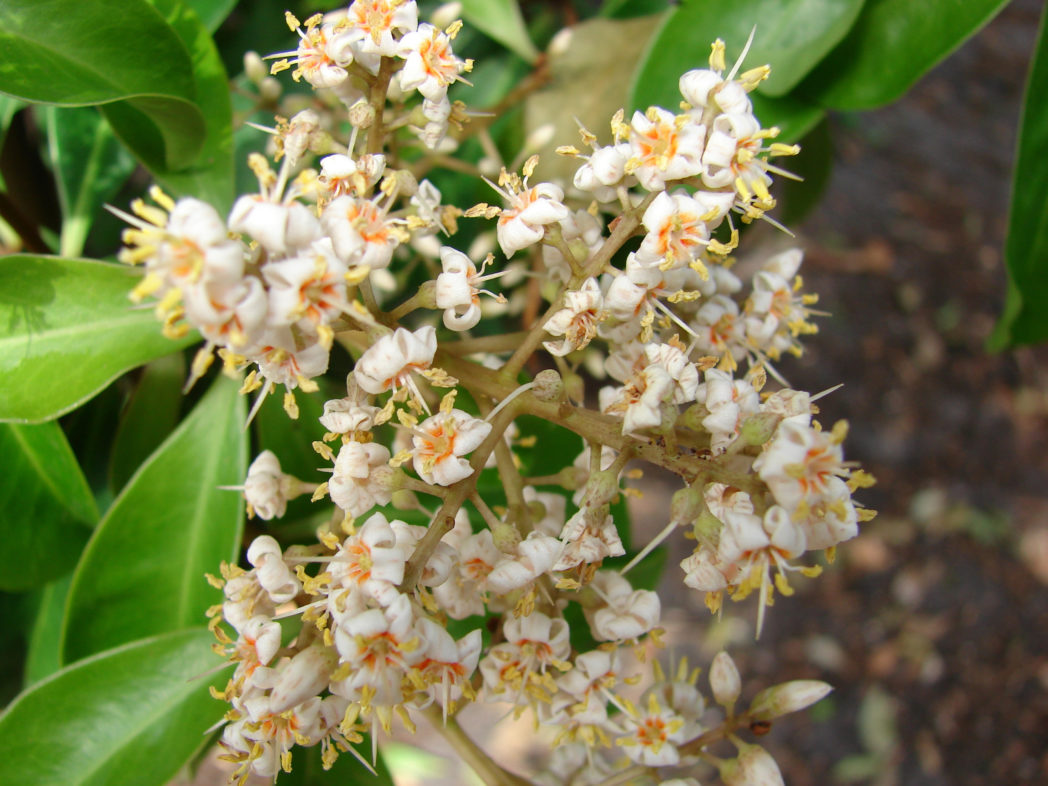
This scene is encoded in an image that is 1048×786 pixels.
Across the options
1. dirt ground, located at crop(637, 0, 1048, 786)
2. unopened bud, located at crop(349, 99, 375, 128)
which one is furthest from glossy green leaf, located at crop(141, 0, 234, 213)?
dirt ground, located at crop(637, 0, 1048, 786)

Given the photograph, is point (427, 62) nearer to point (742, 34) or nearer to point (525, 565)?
point (525, 565)

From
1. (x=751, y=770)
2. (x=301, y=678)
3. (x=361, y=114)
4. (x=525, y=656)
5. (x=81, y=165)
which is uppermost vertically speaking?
(x=361, y=114)

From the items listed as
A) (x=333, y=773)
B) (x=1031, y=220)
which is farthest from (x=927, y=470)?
(x=333, y=773)

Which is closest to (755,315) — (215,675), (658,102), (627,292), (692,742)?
(627,292)

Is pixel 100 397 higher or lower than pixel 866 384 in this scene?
higher

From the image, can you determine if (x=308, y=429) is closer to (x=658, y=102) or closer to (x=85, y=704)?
(x=85, y=704)

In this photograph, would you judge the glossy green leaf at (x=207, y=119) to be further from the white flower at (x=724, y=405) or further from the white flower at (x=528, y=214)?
the white flower at (x=724, y=405)

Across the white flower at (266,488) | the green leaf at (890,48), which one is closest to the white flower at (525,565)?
the white flower at (266,488)
